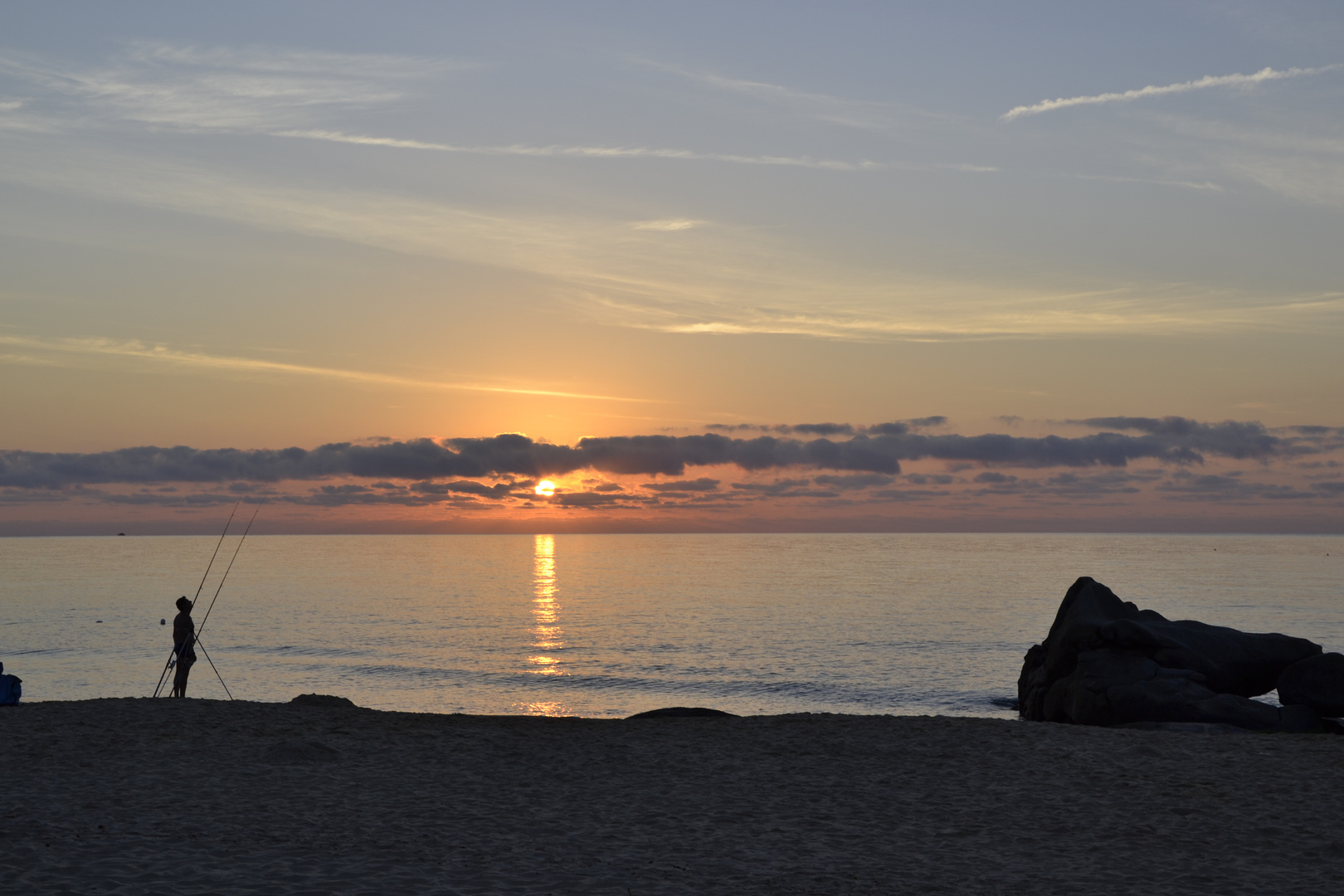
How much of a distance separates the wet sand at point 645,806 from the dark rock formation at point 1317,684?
786 centimetres

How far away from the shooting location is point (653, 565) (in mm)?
160750

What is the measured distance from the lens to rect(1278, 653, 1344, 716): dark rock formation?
952 inches

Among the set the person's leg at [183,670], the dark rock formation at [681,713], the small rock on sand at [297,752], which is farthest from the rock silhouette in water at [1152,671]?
the person's leg at [183,670]

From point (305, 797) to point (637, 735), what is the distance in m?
6.38

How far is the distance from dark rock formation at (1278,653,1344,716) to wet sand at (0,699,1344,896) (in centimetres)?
786

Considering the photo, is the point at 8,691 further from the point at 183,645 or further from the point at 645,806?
the point at 645,806

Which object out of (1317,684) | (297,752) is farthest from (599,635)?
(297,752)

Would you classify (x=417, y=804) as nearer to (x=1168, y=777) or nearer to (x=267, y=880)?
(x=267, y=880)

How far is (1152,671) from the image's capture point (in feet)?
79.7

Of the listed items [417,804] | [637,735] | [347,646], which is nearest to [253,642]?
[347,646]

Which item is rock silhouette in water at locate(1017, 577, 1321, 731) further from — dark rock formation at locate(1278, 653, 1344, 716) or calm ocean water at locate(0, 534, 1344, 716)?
calm ocean water at locate(0, 534, 1344, 716)

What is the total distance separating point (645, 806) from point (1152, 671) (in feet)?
→ 55.4

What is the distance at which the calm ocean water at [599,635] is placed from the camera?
37.3 m

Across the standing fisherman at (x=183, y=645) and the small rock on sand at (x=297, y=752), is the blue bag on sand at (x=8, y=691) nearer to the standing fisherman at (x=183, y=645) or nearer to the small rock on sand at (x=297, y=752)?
the standing fisherman at (x=183, y=645)
